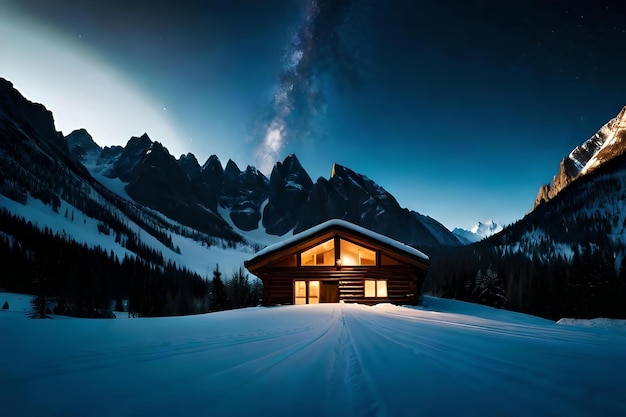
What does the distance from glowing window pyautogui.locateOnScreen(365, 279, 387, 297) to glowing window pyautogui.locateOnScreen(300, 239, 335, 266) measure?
2429mm

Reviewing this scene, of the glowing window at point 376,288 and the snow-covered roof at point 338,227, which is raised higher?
the snow-covered roof at point 338,227

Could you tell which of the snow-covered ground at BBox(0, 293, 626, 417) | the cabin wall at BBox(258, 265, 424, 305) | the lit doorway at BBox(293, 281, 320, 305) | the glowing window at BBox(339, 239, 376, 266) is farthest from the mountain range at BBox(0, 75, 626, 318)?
the snow-covered ground at BBox(0, 293, 626, 417)

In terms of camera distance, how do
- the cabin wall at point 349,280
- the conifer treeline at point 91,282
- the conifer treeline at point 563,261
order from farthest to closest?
the conifer treeline at point 91,282, the conifer treeline at point 563,261, the cabin wall at point 349,280

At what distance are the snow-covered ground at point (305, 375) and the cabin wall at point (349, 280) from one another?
1159 cm

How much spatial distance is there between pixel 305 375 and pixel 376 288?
Answer: 47.9ft

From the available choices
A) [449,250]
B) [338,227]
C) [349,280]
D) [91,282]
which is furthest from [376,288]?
[449,250]

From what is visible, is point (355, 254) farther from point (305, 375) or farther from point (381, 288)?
point (305, 375)

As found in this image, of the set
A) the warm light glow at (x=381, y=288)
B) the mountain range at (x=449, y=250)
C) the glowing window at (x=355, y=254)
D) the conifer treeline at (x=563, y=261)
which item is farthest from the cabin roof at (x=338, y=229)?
the conifer treeline at (x=563, y=261)

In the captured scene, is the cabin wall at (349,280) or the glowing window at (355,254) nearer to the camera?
the cabin wall at (349,280)

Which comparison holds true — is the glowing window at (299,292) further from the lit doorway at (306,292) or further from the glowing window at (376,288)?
the glowing window at (376,288)

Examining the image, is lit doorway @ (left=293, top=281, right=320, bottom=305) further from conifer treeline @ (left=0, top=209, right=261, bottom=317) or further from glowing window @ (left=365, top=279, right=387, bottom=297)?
conifer treeline @ (left=0, top=209, right=261, bottom=317)

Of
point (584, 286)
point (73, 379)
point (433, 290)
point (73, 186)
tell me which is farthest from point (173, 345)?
point (73, 186)

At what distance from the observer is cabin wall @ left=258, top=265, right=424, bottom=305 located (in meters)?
16.6

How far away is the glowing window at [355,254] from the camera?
55.8 feet
